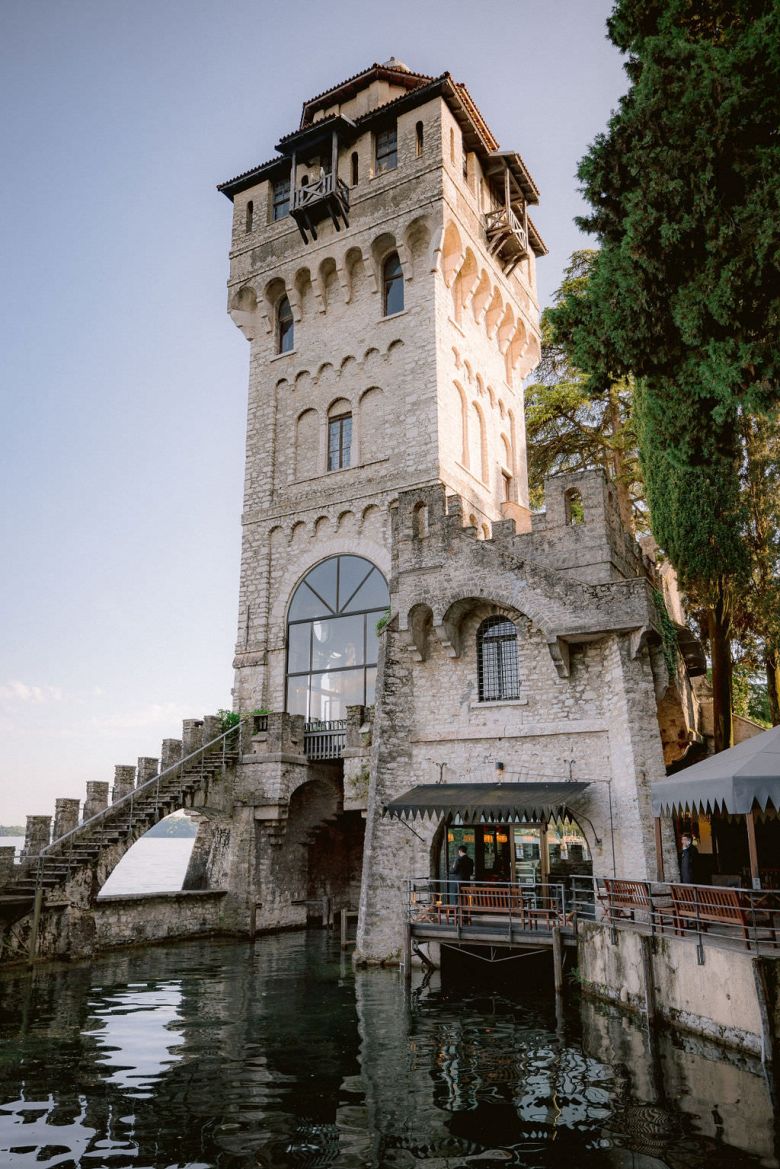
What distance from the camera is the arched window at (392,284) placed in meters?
27.8

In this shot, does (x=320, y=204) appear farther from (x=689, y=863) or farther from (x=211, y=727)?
(x=689, y=863)

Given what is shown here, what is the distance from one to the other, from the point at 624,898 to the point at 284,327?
76.5 ft

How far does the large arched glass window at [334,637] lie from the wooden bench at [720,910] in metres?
12.9

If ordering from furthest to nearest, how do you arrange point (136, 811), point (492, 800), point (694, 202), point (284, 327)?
1. point (284, 327)
2. point (136, 811)
3. point (492, 800)
4. point (694, 202)

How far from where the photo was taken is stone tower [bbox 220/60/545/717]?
26234 millimetres

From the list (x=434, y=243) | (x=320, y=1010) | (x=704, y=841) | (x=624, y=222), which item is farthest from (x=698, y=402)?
(x=434, y=243)

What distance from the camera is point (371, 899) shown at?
18156 millimetres

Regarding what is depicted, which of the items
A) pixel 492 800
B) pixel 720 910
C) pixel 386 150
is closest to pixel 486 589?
pixel 492 800

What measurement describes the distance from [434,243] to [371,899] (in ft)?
66.3

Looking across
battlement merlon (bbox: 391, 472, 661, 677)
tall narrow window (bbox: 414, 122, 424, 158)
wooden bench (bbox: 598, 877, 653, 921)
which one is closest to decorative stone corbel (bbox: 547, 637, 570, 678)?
battlement merlon (bbox: 391, 472, 661, 677)

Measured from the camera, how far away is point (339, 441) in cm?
2761

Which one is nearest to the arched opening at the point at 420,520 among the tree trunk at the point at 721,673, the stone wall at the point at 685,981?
the tree trunk at the point at 721,673

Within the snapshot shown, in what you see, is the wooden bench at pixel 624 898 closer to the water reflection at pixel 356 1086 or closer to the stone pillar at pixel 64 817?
the water reflection at pixel 356 1086

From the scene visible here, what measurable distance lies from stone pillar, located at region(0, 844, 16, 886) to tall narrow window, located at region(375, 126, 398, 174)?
24.5 m
